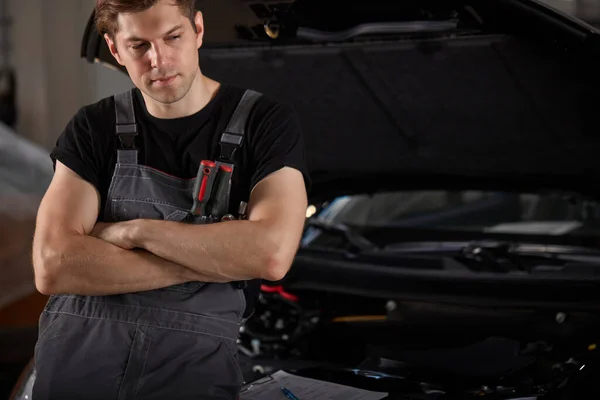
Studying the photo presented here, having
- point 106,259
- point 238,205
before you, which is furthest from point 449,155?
point 106,259

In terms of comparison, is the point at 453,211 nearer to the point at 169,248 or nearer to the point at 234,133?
the point at 234,133

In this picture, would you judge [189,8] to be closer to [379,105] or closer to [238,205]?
[238,205]

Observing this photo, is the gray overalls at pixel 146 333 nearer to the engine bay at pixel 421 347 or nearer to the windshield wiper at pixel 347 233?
the engine bay at pixel 421 347

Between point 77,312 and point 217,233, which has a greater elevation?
point 217,233

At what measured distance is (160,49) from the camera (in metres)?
1.35

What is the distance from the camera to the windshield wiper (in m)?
2.40

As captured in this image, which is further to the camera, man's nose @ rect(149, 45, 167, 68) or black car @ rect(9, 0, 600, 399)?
black car @ rect(9, 0, 600, 399)

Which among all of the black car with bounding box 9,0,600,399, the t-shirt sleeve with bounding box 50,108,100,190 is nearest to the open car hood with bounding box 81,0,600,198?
the black car with bounding box 9,0,600,399

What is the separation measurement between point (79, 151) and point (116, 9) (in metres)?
0.29

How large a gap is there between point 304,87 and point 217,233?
2.52ft

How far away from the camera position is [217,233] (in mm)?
1313

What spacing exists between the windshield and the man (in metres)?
1.18

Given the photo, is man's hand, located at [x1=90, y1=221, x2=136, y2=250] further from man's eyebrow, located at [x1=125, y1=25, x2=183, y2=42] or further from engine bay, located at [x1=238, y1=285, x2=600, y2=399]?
engine bay, located at [x1=238, y1=285, x2=600, y2=399]

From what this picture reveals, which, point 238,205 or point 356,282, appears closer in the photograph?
point 238,205
